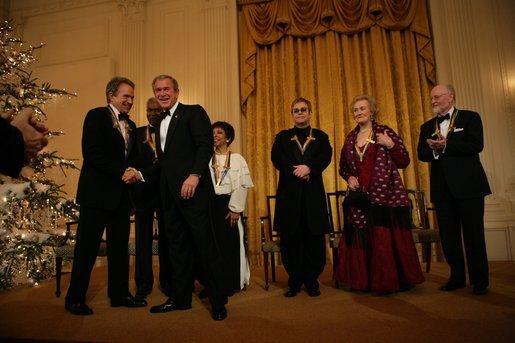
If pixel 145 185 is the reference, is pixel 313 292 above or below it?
below

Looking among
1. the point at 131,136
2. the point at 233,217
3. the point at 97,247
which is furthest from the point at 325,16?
the point at 97,247

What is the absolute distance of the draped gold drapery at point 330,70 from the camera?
4961mm

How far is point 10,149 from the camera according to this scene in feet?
3.77

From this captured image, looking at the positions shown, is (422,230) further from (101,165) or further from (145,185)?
(101,165)

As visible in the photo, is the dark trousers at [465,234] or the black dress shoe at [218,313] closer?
the black dress shoe at [218,313]

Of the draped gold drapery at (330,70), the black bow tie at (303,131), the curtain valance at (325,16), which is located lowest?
the black bow tie at (303,131)

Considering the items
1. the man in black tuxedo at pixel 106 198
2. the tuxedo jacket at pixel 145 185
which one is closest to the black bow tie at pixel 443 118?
the tuxedo jacket at pixel 145 185

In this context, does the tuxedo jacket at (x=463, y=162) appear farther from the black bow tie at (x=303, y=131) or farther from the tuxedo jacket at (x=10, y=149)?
the tuxedo jacket at (x=10, y=149)

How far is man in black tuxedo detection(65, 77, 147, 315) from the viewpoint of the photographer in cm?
250

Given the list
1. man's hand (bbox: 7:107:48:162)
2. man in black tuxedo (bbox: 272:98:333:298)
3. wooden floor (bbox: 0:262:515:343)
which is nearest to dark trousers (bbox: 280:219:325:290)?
man in black tuxedo (bbox: 272:98:333:298)

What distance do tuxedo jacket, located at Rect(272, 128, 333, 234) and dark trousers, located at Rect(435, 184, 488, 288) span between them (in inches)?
38.3

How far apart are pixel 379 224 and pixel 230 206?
4.19ft

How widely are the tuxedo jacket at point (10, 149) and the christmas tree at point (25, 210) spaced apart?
284 cm

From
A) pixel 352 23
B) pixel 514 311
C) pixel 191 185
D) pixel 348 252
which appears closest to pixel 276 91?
pixel 352 23
